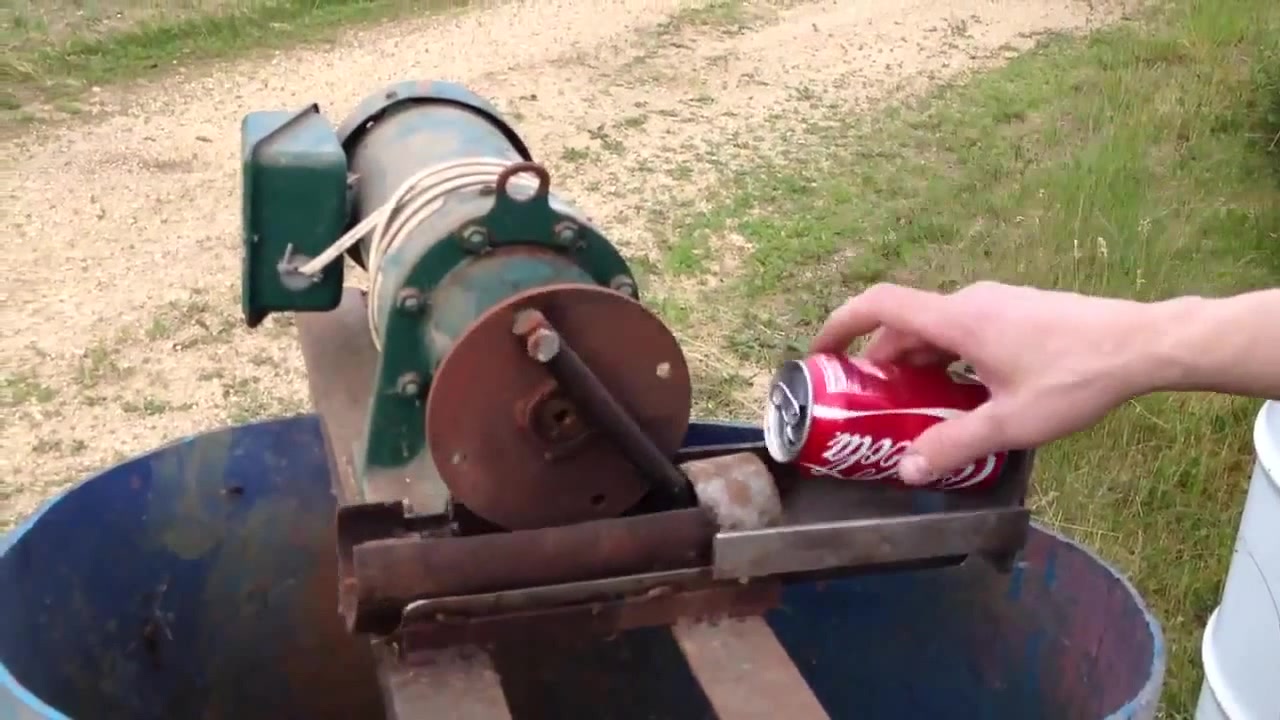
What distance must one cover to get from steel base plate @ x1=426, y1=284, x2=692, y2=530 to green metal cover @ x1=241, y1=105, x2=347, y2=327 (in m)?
0.30

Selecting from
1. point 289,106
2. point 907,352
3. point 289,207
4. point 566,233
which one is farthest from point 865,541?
point 289,106

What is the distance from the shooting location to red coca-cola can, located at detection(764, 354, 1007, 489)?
119cm

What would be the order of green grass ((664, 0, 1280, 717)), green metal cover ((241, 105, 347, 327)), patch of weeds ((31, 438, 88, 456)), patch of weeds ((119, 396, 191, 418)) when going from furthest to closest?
patch of weeds ((119, 396, 191, 418)) → patch of weeds ((31, 438, 88, 456)) → green grass ((664, 0, 1280, 717)) → green metal cover ((241, 105, 347, 327))

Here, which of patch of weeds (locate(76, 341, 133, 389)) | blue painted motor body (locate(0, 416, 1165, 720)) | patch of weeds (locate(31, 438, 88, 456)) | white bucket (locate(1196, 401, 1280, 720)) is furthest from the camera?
patch of weeds (locate(76, 341, 133, 389))

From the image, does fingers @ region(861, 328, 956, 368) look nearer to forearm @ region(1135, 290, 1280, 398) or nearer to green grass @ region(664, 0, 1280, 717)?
forearm @ region(1135, 290, 1280, 398)

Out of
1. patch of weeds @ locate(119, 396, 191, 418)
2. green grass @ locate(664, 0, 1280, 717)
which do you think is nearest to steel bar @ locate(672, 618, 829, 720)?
green grass @ locate(664, 0, 1280, 717)

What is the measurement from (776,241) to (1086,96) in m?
1.98

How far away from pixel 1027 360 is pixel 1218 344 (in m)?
0.15

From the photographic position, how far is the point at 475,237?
1.20 m

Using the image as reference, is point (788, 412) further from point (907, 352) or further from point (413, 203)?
point (413, 203)

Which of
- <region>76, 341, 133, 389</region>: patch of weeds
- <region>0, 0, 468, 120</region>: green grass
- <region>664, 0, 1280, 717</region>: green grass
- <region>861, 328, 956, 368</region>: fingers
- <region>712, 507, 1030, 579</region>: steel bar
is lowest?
<region>664, 0, 1280, 717</region>: green grass

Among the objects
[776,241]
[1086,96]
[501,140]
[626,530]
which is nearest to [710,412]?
[776,241]

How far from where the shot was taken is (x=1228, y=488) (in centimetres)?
284

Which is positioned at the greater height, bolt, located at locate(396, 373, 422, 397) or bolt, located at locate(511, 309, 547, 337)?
bolt, located at locate(511, 309, 547, 337)
